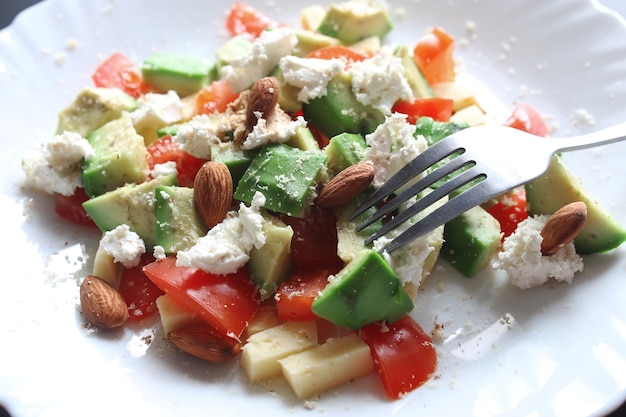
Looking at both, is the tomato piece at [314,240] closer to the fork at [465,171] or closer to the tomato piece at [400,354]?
the fork at [465,171]

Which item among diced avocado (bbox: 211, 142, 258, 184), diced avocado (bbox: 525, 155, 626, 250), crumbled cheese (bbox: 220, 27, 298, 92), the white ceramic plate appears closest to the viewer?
the white ceramic plate

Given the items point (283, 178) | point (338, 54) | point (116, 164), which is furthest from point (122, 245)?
point (338, 54)

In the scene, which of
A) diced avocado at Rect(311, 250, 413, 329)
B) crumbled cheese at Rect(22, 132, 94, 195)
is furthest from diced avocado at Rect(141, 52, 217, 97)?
diced avocado at Rect(311, 250, 413, 329)

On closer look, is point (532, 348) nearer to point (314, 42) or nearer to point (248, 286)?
point (248, 286)

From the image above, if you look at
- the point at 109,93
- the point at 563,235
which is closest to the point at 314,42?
the point at 109,93

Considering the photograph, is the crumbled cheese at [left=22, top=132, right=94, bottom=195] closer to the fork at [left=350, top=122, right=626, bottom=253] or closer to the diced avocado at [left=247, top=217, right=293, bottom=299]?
the diced avocado at [left=247, top=217, right=293, bottom=299]

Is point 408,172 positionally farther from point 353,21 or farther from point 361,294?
point 353,21
